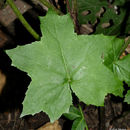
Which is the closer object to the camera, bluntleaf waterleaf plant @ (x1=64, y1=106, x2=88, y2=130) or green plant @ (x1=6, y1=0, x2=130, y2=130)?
green plant @ (x1=6, y1=0, x2=130, y2=130)

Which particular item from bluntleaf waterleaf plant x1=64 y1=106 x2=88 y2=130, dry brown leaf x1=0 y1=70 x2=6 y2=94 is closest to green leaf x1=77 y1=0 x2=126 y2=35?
bluntleaf waterleaf plant x1=64 y1=106 x2=88 y2=130

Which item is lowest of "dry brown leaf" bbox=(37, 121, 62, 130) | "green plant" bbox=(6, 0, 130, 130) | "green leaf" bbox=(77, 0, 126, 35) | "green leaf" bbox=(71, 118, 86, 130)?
"dry brown leaf" bbox=(37, 121, 62, 130)

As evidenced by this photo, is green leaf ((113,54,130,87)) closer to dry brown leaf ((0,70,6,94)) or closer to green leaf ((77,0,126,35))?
green leaf ((77,0,126,35))

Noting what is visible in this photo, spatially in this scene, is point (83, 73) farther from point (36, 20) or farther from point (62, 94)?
point (36, 20)

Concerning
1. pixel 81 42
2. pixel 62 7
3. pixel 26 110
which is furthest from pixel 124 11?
pixel 26 110

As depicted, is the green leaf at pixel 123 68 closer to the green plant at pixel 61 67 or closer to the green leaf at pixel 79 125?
the green plant at pixel 61 67
